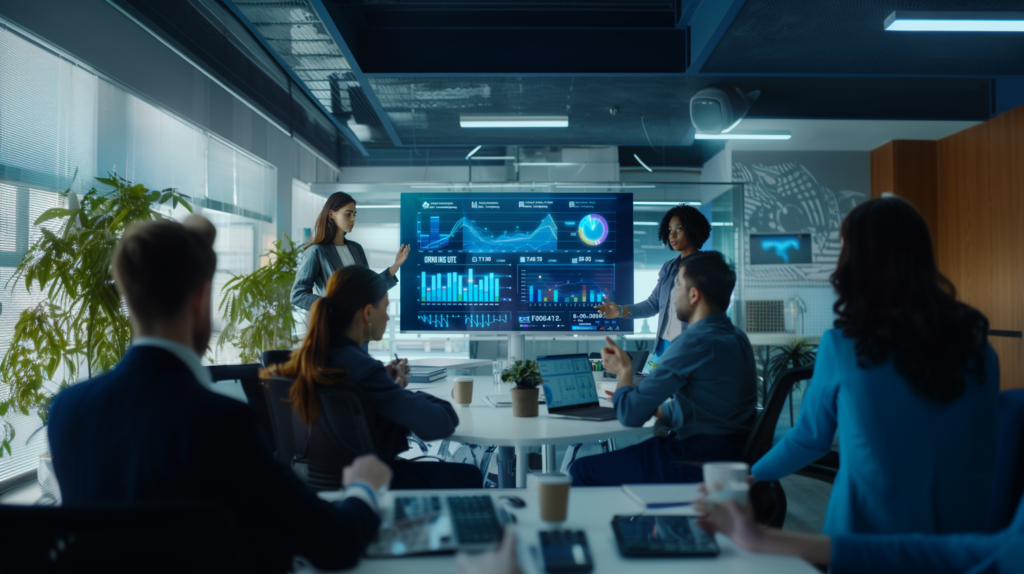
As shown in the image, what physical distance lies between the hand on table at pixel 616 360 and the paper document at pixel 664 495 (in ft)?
2.46

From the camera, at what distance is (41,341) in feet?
9.63

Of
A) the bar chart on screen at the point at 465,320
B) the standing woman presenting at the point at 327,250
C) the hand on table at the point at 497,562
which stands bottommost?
the hand on table at the point at 497,562

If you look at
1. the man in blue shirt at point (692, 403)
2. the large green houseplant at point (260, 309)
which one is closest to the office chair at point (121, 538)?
the man in blue shirt at point (692, 403)

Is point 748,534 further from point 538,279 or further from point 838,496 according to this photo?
point 538,279

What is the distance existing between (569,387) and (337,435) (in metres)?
0.95

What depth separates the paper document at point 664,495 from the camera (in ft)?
4.20

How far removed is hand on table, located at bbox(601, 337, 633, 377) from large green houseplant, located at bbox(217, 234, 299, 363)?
11.6 ft

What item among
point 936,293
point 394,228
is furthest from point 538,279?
point 394,228

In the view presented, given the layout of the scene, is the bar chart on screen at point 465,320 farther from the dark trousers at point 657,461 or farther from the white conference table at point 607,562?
the white conference table at point 607,562

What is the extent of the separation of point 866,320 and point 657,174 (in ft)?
27.5

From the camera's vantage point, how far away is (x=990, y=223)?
16.0 feet

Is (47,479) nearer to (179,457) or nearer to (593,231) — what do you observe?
(179,457)

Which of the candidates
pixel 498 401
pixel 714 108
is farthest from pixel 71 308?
pixel 714 108

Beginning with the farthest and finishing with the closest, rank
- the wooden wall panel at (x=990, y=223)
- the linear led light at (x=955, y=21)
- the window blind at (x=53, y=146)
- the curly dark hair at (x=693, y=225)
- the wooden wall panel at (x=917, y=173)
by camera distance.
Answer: the wooden wall panel at (x=917, y=173) → the wooden wall panel at (x=990, y=223) → the curly dark hair at (x=693, y=225) → the linear led light at (x=955, y=21) → the window blind at (x=53, y=146)
